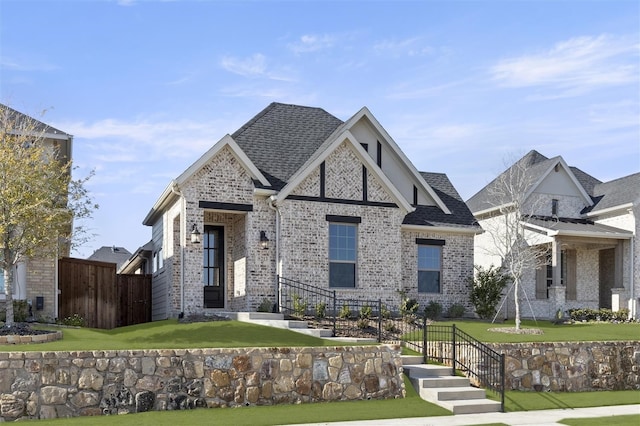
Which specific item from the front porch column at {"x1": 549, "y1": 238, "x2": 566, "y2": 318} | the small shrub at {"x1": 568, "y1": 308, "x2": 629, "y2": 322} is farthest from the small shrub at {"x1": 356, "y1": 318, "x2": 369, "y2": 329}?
the small shrub at {"x1": 568, "y1": 308, "x2": 629, "y2": 322}

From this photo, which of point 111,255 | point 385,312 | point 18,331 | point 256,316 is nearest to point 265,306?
point 256,316

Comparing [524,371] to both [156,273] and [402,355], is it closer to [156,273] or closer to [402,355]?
[402,355]

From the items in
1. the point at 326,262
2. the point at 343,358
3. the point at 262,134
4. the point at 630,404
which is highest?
the point at 262,134

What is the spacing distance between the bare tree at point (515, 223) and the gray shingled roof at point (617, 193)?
11.0 ft

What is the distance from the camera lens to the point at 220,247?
2364cm

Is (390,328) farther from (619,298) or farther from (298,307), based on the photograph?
(619,298)

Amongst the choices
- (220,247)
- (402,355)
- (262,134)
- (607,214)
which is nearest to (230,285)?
(220,247)

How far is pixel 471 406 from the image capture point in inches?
573

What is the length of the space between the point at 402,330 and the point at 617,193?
1788 cm

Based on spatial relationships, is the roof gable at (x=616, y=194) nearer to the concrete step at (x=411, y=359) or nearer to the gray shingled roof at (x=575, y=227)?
the gray shingled roof at (x=575, y=227)

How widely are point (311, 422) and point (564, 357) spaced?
27.1ft

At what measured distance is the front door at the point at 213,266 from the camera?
76.5 ft

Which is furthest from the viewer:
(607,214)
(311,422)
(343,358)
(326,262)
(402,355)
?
(607,214)

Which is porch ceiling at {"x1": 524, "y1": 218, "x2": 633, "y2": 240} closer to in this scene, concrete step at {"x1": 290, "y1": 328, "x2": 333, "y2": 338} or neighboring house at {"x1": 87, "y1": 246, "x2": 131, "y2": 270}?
concrete step at {"x1": 290, "y1": 328, "x2": 333, "y2": 338}
